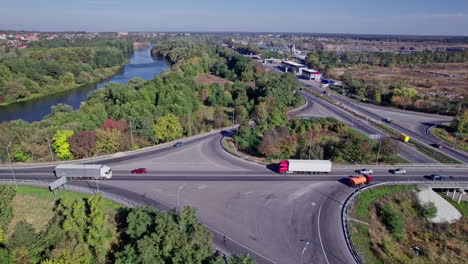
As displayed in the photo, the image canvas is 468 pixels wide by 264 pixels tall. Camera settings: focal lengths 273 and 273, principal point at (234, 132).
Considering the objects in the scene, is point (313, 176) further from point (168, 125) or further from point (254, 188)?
point (168, 125)

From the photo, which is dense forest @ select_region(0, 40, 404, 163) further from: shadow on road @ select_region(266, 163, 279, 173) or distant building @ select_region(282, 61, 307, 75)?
distant building @ select_region(282, 61, 307, 75)

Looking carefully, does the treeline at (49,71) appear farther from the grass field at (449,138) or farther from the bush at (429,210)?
the grass field at (449,138)

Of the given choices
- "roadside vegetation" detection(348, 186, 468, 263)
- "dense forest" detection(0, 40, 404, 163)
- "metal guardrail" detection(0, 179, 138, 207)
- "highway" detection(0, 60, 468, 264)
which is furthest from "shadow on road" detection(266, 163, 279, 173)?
"metal guardrail" detection(0, 179, 138, 207)

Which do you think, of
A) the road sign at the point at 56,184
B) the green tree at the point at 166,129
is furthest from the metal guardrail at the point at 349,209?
the road sign at the point at 56,184

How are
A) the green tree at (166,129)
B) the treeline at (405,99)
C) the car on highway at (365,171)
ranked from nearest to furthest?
the car on highway at (365,171), the green tree at (166,129), the treeline at (405,99)

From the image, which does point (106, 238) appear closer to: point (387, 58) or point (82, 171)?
point (82, 171)

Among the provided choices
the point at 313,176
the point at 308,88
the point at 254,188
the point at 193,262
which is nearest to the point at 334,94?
the point at 308,88
